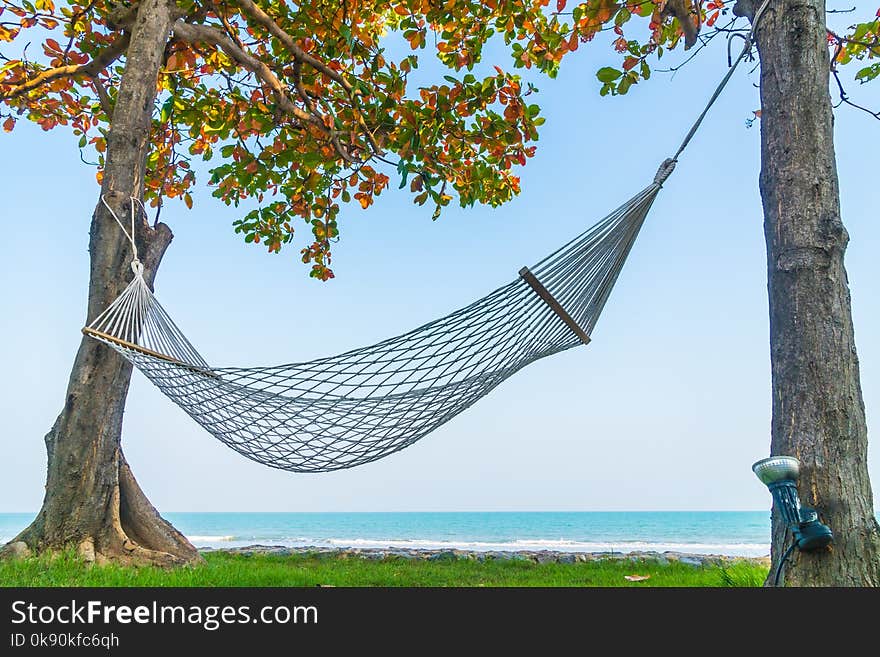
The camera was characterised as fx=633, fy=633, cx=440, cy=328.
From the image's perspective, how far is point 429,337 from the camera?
6.31 feet

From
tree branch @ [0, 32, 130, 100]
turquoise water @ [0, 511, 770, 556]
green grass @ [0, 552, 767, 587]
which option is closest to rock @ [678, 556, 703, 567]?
green grass @ [0, 552, 767, 587]

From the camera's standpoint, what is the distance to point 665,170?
6.54 ft

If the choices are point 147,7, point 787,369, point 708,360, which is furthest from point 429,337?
point 708,360

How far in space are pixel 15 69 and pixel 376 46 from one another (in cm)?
206

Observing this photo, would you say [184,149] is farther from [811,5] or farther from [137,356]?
[811,5]

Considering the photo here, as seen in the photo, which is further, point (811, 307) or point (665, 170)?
point (665, 170)

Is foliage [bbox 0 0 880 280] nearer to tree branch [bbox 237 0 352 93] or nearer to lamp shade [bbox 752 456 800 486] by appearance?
tree branch [bbox 237 0 352 93]

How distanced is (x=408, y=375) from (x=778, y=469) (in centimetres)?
104

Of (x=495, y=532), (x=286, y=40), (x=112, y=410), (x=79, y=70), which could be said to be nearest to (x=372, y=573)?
(x=112, y=410)

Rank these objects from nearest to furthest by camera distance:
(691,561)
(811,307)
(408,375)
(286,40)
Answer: (811,307) < (408,375) < (286,40) < (691,561)

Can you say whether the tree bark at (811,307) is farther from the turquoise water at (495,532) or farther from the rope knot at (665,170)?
the turquoise water at (495,532)

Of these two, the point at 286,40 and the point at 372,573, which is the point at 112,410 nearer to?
the point at 372,573

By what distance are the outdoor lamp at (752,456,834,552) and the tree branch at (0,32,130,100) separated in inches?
132

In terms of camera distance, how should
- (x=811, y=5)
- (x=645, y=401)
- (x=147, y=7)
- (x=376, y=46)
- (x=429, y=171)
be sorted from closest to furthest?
(x=811, y=5) → (x=147, y=7) → (x=429, y=171) → (x=376, y=46) → (x=645, y=401)
